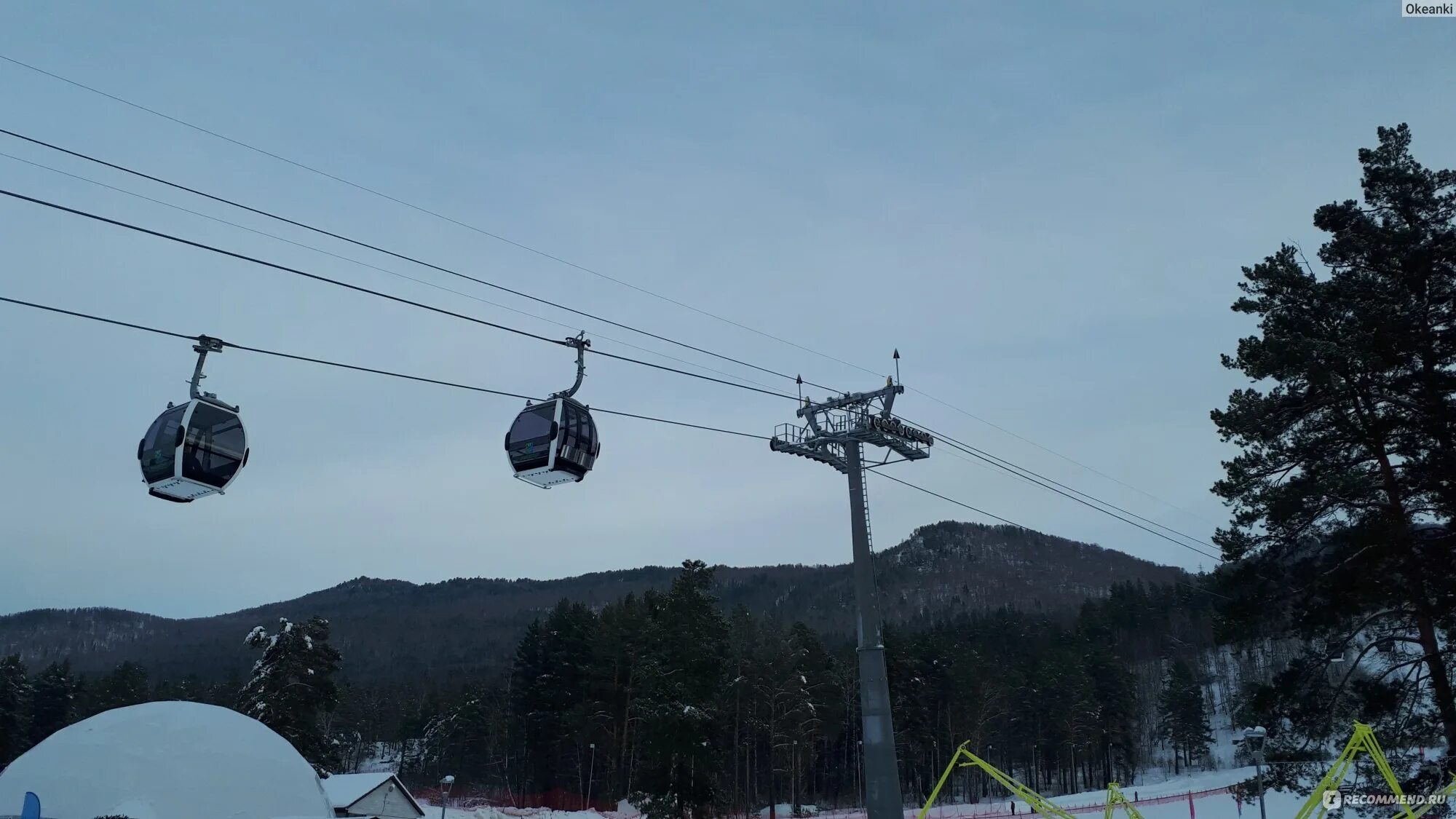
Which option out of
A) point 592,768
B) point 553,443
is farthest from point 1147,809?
point 553,443

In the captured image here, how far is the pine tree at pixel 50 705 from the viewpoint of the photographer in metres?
84.9

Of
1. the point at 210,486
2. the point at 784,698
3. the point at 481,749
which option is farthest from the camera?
the point at 481,749

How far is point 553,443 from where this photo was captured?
1694 centimetres

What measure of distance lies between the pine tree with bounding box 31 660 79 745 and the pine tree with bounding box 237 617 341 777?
3827cm

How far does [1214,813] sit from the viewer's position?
49.2 m

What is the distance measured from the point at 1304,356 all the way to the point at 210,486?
24125 millimetres

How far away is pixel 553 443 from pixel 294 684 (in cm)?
5140

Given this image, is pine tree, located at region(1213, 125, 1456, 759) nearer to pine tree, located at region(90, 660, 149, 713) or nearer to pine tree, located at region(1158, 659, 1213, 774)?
pine tree, located at region(1158, 659, 1213, 774)

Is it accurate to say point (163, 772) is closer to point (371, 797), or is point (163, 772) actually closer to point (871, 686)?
point (871, 686)

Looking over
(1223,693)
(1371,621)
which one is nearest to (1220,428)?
(1371,621)

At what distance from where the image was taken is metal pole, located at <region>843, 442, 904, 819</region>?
2255 cm

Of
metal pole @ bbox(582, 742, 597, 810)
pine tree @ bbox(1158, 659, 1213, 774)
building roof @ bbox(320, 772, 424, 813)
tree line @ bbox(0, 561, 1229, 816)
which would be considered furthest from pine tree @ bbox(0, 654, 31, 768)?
pine tree @ bbox(1158, 659, 1213, 774)

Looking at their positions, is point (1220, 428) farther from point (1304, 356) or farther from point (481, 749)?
point (481, 749)

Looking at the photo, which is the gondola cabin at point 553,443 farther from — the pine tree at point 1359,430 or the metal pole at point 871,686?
the pine tree at point 1359,430
